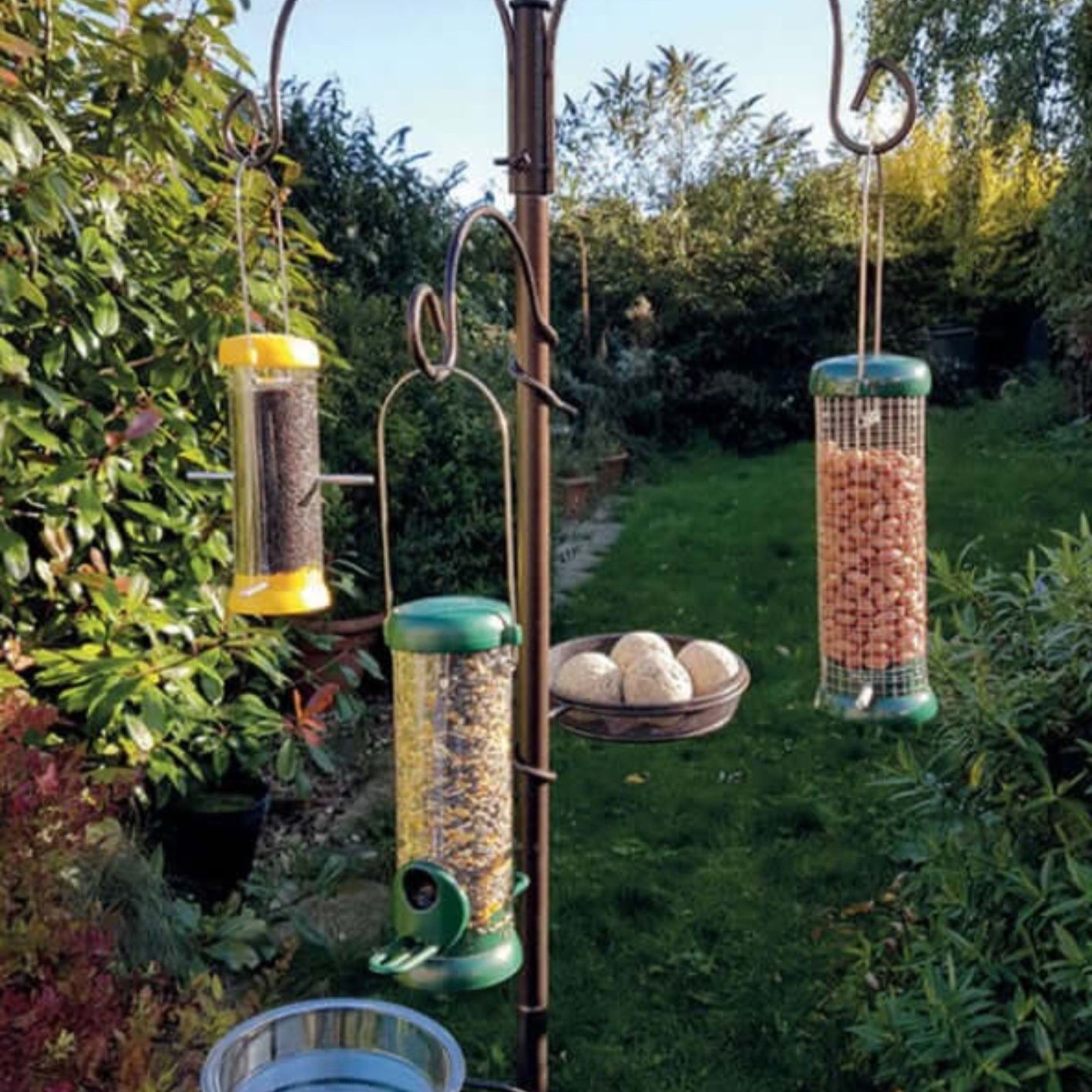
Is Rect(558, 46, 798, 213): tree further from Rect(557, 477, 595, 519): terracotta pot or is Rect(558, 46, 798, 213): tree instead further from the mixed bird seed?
the mixed bird seed

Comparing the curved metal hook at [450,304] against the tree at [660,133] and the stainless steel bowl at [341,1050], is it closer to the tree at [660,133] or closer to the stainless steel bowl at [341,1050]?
the stainless steel bowl at [341,1050]

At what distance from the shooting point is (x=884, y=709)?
6.56 ft

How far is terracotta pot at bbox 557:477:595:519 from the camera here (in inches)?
305

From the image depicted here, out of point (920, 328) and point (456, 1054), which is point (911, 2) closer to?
point (920, 328)

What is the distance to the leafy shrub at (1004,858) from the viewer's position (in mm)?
2076

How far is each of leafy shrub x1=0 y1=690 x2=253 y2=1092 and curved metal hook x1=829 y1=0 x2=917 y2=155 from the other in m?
1.60

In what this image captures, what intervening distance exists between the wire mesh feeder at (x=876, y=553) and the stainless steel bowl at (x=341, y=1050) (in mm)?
808

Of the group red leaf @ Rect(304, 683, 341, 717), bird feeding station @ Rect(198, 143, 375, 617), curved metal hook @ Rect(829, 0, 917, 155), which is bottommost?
red leaf @ Rect(304, 683, 341, 717)

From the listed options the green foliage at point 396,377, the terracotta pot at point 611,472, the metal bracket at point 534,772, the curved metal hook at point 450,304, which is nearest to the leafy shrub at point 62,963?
the metal bracket at point 534,772

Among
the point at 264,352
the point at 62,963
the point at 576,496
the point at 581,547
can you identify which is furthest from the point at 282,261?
the point at 576,496

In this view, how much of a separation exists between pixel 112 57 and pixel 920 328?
9.80 m

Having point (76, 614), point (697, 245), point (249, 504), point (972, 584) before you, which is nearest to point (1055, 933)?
point (972, 584)

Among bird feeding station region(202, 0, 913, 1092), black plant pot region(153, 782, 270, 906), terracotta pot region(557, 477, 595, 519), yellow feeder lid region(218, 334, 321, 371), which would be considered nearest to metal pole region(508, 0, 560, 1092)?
bird feeding station region(202, 0, 913, 1092)

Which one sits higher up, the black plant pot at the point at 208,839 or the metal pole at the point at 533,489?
the metal pole at the point at 533,489
